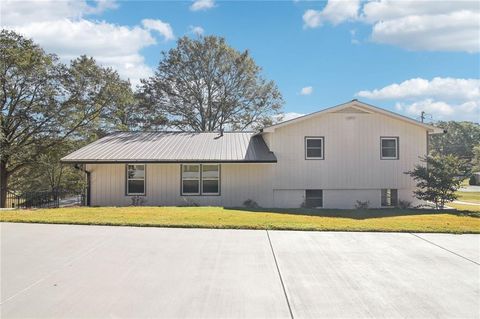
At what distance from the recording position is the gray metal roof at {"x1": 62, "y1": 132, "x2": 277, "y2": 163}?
667 inches

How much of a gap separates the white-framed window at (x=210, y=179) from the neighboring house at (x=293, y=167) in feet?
0.15

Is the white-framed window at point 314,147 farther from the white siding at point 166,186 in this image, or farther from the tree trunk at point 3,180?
the tree trunk at point 3,180

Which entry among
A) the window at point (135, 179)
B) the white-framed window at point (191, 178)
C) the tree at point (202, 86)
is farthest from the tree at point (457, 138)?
the window at point (135, 179)

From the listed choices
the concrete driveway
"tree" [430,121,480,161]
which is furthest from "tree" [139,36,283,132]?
"tree" [430,121,480,161]

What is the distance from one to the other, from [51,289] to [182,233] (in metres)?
3.99

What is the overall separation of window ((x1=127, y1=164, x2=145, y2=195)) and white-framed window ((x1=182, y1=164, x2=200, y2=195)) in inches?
72.1

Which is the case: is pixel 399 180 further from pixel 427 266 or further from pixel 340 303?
pixel 340 303

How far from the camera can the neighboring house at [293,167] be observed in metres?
17.5

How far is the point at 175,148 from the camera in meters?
18.5

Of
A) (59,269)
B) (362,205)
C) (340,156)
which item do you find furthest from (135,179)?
(59,269)

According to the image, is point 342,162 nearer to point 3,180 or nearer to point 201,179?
point 201,179

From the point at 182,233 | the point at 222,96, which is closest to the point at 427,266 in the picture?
the point at 182,233

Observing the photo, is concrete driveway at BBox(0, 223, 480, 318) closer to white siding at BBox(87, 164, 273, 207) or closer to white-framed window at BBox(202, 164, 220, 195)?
white siding at BBox(87, 164, 273, 207)

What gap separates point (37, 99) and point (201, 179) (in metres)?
13.1
